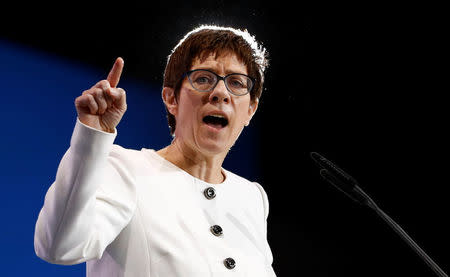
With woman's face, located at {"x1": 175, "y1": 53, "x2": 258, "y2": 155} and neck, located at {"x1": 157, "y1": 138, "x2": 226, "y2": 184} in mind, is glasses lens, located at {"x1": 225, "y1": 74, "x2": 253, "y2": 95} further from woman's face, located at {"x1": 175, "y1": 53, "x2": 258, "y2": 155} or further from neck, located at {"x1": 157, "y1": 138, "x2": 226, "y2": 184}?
neck, located at {"x1": 157, "y1": 138, "x2": 226, "y2": 184}

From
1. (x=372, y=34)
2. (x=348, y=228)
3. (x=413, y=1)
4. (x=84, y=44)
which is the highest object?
(x=413, y=1)

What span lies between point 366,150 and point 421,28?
25.0 inches

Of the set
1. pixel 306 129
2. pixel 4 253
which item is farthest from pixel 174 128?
pixel 306 129

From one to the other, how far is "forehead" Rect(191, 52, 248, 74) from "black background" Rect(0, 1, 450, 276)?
82 centimetres

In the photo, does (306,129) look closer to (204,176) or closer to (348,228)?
(348,228)

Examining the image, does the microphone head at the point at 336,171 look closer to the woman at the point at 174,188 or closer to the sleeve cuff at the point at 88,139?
the woman at the point at 174,188

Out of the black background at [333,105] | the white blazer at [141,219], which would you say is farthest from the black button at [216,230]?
the black background at [333,105]

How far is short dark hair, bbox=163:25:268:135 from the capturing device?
137cm

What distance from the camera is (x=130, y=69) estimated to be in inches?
83.8

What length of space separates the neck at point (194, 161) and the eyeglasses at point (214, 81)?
0.17 metres

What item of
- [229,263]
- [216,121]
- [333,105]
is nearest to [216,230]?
[229,263]

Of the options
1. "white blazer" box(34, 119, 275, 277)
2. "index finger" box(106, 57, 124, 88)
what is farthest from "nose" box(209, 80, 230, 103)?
"index finger" box(106, 57, 124, 88)

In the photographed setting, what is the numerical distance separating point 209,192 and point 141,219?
0.24 metres

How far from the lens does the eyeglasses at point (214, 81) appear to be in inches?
51.9
